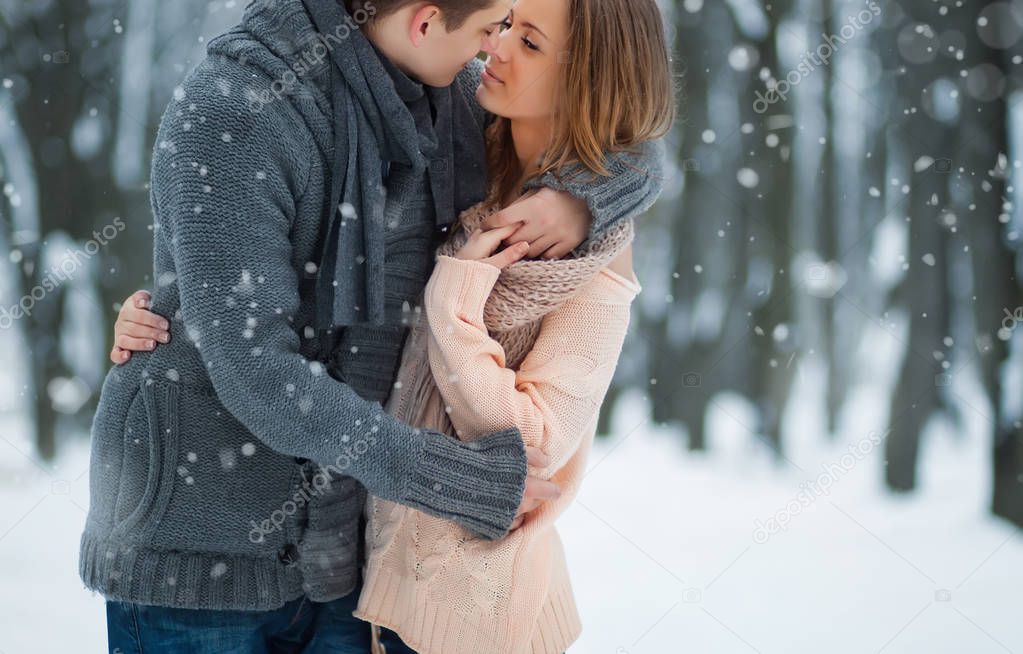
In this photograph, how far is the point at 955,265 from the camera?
3.06m

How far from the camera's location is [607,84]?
1.29 metres

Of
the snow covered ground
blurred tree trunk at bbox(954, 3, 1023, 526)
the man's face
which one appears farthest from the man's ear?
blurred tree trunk at bbox(954, 3, 1023, 526)

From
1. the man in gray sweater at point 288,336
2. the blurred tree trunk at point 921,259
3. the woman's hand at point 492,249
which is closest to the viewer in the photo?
the man in gray sweater at point 288,336

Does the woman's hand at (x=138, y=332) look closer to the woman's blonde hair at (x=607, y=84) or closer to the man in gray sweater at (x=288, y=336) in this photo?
the man in gray sweater at (x=288, y=336)

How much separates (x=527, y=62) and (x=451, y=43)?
0.24 m

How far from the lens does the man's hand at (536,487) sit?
1146 mm

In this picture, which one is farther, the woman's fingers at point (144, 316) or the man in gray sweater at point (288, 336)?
the woman's fingers at point (144, 316)

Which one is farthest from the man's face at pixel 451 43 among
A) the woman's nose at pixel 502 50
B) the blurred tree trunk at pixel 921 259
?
the blurred tree trunk at pixel 921 259

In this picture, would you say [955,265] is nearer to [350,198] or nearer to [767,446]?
[767,446]

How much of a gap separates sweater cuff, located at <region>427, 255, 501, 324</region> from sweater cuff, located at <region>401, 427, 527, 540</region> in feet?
0.51

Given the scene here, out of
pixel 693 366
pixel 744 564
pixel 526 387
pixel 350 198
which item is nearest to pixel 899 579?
pixel 744 564

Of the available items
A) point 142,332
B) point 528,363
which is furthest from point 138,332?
point 528,363

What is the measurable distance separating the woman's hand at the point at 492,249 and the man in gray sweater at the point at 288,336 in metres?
0.04

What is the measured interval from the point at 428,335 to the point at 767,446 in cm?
221
